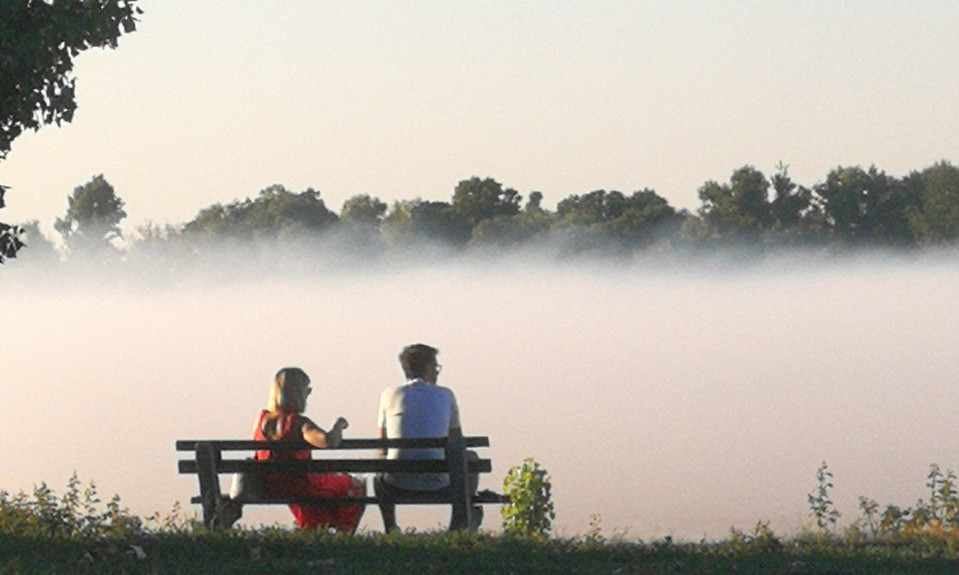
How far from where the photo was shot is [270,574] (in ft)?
44.0

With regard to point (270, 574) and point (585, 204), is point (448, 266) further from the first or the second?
point (270, 574)

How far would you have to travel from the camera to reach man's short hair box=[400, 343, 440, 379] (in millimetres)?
16031

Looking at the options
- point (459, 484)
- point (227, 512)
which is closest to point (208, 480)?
point (227, 512)

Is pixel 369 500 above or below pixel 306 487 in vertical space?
below

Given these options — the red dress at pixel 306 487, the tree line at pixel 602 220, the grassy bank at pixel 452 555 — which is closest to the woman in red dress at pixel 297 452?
the red dress at pixel 306 487

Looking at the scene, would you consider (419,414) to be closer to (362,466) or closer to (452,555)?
(362,466)

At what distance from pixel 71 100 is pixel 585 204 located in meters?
116

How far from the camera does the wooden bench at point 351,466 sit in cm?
1523

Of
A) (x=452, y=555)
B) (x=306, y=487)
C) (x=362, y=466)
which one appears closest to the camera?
(x=452, y=555)

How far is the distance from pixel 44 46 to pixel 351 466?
4466 millimetres

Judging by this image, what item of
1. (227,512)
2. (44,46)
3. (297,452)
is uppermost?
(44,46)

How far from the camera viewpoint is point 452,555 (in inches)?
541

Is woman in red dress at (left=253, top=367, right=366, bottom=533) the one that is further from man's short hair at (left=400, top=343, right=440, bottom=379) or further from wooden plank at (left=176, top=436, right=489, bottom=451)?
man's short hair at (left=400, top=343, right=440, bottom=379)

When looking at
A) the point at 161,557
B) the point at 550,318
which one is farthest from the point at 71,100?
the point at 550,318
